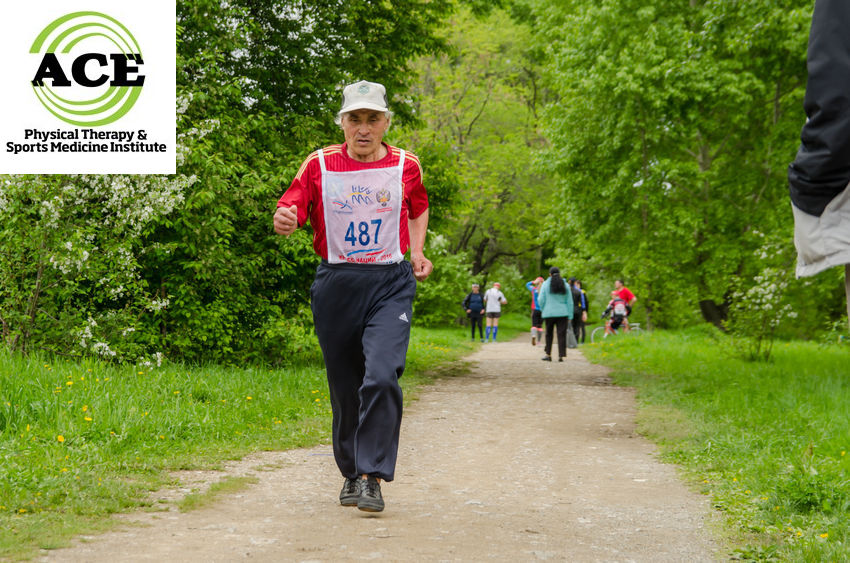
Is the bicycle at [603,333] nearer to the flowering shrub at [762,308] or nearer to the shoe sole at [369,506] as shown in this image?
the flowering shrub at [762,308]

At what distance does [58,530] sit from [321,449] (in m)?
3.08

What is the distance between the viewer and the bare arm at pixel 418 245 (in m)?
4.91

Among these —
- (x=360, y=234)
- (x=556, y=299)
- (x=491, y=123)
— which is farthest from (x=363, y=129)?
(x=491, y=123)

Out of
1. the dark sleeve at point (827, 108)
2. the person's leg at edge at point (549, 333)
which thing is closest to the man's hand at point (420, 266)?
the dark sleeve at point (827, 108)

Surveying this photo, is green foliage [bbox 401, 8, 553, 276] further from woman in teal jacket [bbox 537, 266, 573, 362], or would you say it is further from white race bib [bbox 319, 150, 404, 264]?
white race bib [bbox 319, 150, 404, 264]

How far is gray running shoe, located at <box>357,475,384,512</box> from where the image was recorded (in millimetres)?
4703

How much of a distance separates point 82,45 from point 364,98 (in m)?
7.26

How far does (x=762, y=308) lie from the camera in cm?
1295

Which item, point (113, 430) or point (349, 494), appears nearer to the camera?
point (349, 494)

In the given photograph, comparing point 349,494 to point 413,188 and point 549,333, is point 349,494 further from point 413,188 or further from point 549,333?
point 549,333

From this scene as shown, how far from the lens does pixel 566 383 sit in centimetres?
1316

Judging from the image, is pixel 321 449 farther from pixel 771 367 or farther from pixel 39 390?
pixel 771 367

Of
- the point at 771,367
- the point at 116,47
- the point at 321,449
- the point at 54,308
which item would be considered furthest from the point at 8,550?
the point at 771,367

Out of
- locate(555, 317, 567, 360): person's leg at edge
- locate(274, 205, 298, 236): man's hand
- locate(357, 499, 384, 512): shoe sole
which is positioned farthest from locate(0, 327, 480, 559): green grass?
locate(555, 317, 567, 360): person's leg at edge
